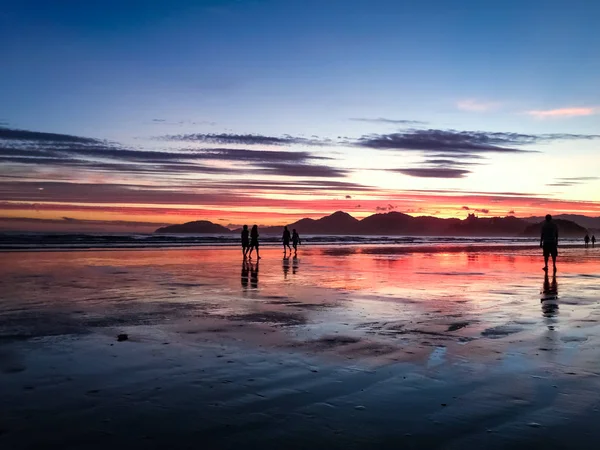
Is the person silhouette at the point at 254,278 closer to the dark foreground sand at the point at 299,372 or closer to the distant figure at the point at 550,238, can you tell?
the dark foreground sand at the point at 299,372

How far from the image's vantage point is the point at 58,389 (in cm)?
654

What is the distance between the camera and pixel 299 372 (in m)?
7.41

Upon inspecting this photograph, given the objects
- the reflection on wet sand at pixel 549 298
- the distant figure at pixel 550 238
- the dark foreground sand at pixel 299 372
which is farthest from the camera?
the distant figure at pixel 550 238

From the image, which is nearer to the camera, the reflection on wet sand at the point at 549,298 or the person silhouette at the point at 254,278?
the reflection on wet sand at the point at 549,298

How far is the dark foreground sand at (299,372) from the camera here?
513cm

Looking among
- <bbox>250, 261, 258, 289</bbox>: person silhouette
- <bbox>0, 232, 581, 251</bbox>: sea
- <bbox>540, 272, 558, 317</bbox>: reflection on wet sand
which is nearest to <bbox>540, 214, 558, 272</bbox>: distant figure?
<bbox>540, 272, 558, 317</bbox>: reflection on wet sand

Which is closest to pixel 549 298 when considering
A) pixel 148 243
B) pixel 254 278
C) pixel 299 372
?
pixel 299 372

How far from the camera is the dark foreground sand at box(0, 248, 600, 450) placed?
513cm

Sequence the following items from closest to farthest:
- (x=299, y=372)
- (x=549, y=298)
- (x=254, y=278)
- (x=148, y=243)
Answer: (x=299, y=372) → (x=549, y=298) → (x=254, y=278) → (x=148, y=243)

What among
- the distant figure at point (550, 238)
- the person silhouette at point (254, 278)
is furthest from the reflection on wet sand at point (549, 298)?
the person silhouette at point (254, 278)

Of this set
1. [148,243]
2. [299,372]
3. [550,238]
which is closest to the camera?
[299,372]

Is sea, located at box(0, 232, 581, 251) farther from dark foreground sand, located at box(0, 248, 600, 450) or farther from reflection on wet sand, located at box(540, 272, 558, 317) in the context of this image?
dark foreground sand, located at box(0, 248, 600, 450)

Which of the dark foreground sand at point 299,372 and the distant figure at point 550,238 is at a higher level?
the distant figure at point 550,238

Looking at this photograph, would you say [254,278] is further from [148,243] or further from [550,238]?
[148,243]
